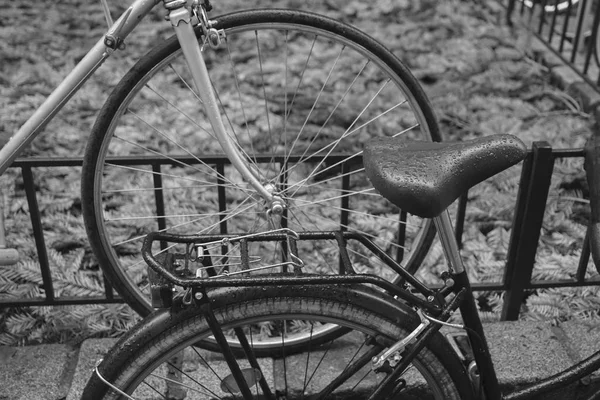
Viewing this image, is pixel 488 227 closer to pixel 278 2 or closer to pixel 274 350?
pixel 274 350

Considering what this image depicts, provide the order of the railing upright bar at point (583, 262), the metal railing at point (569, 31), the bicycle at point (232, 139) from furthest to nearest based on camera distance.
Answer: the metal railing at point (569, 31) → the railing upright bar at point (583, 262) → the bicycle at point (232, 139)

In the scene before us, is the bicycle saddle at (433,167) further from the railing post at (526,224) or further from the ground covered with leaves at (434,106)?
the ground covered with leaves at (434,106)

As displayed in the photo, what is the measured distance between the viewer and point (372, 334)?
207 cm

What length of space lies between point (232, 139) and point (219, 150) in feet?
5.92

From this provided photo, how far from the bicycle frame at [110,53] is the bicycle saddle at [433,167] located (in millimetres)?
582

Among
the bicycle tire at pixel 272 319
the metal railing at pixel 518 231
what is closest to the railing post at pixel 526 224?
the metal railing at pixel 518 231

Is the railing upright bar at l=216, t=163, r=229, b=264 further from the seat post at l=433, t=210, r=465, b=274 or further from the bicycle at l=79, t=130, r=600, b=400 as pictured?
the seat post at l=433, t=210, r=465, b=274

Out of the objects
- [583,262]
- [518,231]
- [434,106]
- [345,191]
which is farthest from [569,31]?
[345,191]

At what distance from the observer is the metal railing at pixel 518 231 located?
2764mm

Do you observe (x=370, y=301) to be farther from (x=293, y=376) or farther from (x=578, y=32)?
(x=578, y=32)

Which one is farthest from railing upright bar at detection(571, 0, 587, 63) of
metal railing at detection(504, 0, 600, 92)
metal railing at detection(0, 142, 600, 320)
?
metal railing at detection(0, 142, 600, 320)

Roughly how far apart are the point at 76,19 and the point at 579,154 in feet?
14.7

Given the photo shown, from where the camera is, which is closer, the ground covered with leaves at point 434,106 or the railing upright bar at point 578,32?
the ground covered with leaves at point 434,106

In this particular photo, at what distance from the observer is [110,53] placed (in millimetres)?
2332
